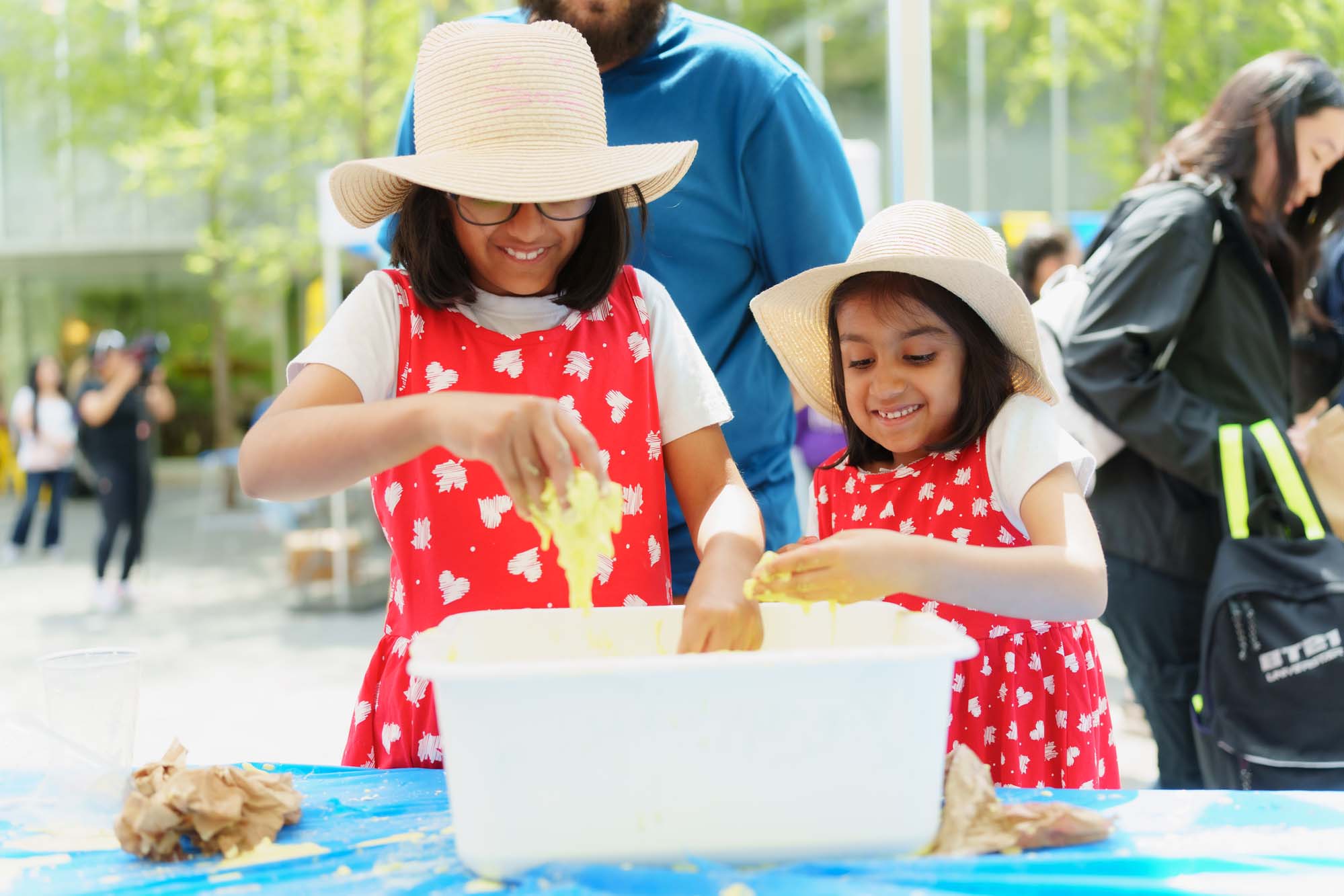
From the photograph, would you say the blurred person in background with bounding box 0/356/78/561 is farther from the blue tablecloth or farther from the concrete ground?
the blue tablecloth

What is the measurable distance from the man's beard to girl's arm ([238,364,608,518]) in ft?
2.55

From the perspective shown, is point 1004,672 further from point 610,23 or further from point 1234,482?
point 610,23

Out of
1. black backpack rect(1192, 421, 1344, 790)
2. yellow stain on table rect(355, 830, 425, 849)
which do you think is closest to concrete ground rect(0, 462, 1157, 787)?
yellow stain on table rect(355, 830, 425, 849)

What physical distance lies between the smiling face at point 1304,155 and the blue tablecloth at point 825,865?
1.70 metres

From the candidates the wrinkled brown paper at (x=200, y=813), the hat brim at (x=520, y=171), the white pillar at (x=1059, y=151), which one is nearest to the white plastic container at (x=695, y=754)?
the wrinkled brown paper at (x=200, y=813)

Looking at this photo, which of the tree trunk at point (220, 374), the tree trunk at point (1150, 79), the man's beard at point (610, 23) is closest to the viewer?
the man's beard at point (610, 23)

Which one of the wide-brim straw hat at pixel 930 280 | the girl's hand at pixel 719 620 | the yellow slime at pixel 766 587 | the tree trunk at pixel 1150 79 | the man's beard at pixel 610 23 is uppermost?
the tree trunk at pixel 1150 79

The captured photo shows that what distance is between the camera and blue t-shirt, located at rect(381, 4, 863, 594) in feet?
6.66

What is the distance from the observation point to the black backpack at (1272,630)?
7.75 feet

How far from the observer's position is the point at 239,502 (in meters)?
12.1

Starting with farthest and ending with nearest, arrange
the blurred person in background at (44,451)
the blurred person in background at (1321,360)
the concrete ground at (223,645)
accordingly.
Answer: the blurred person in background at (44,451)
the concrete ground at (223,645)
the blurred person in background at (1321,360)

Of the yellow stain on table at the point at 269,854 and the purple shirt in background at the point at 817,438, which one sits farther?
the purple shirt in background at the point at 817,438

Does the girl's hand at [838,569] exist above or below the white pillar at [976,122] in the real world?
below

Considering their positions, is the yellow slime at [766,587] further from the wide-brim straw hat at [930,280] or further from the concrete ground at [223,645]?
the concrete ground at [223,645]
